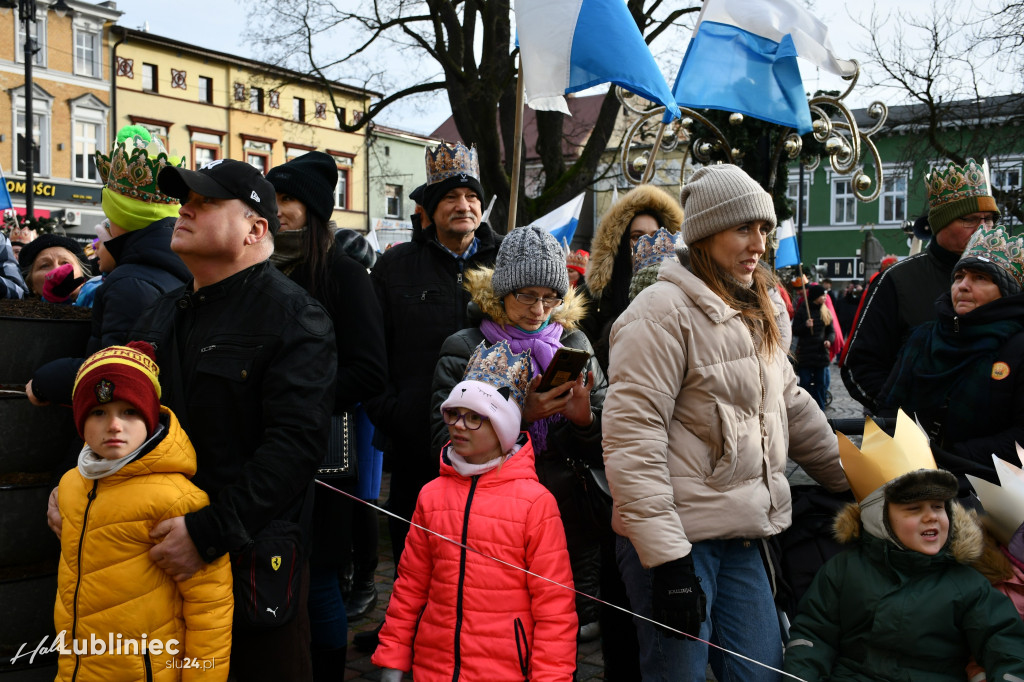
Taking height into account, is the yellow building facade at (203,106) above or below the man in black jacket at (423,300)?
above

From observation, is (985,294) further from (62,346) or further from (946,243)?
(62,346)

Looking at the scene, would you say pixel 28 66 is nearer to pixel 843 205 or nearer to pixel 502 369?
pixel 502 369

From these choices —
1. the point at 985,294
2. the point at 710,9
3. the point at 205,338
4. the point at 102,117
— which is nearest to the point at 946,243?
the point at 985,294

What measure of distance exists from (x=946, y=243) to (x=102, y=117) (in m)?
40.8

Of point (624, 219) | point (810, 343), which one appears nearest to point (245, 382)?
point (624, 219)

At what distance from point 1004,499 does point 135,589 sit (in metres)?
2.75

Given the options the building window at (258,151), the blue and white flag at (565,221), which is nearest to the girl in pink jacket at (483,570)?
the blue and white flag at (565,221)

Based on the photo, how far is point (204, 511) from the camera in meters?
2.54

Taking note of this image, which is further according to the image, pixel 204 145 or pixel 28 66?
pixel 204 145

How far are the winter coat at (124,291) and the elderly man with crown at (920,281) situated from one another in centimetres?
315

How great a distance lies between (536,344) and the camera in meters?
3.51

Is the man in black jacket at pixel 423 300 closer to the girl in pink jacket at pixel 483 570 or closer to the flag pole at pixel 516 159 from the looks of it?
the flag pole at pixel 516 159

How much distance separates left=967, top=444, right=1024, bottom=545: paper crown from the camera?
2922 millimetres

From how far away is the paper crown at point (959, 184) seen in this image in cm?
419
